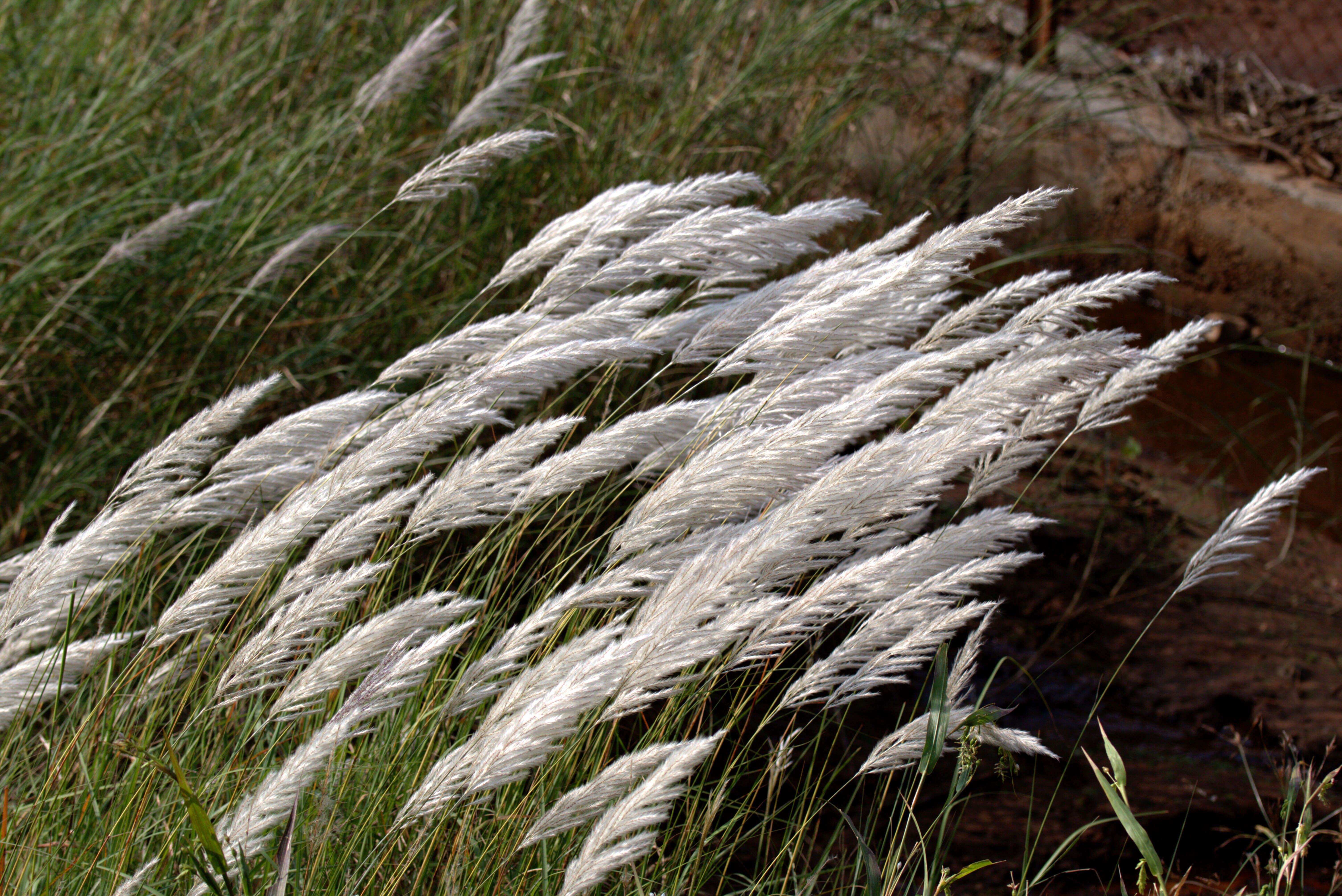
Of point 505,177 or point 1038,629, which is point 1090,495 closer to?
point 1038,629

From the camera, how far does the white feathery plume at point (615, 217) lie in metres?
1.52

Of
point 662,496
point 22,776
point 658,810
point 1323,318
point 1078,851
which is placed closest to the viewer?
point 658,810

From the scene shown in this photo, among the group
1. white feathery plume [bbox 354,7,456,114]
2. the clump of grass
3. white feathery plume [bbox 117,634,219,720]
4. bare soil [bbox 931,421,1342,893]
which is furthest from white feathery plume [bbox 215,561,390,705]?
white feathery plume [bbox 354,7,456,114]

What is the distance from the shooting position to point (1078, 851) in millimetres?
2324

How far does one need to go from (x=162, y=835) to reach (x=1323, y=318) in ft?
15.7

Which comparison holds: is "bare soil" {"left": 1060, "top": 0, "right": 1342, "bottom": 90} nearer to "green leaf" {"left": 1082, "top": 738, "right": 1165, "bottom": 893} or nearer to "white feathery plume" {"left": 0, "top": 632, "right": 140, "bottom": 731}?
"green leaf" {"left": 1082, "top": 738, "right": 1165, "bottom": 893}

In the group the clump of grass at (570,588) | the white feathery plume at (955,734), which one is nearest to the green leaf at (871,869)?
the clump of grass at (570,588)

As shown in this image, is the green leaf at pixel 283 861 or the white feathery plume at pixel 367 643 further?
the white feathery plume at pixel 367 643

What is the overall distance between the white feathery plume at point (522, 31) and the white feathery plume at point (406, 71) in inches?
5.8

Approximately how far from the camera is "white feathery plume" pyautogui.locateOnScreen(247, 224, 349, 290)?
2.26m

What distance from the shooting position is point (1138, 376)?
1473 millimetres

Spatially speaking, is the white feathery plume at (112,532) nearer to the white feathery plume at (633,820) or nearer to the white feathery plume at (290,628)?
the white feathery plume at (290,628)

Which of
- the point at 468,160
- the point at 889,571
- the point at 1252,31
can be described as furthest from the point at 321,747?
the point at 1252,31

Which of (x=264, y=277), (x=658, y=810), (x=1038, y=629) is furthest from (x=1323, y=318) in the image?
(x=658, y=810)
